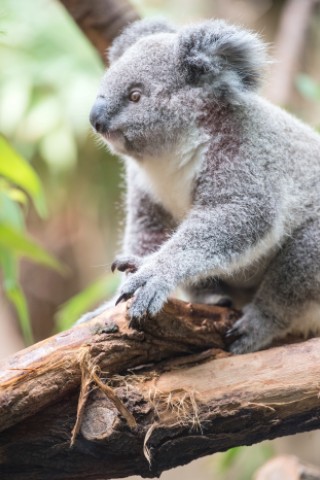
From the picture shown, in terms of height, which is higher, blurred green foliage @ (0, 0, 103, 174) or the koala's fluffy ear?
blurred green foliage @ (0, 0, 103, 174)

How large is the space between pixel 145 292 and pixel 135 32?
165 cm

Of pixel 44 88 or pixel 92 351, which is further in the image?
pixel 44 88

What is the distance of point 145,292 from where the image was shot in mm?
2545

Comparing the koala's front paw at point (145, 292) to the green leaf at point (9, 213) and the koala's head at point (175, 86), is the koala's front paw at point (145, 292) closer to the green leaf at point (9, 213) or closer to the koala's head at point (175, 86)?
the koala's head at point (175, 86)

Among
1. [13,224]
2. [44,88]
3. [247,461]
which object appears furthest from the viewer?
[44,88]

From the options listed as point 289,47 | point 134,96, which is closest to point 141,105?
point 134,96

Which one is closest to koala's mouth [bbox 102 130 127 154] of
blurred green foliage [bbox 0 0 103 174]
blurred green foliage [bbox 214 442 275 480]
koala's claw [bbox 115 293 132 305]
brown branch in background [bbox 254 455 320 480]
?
koala's claw [bbox 115 293 132 305]

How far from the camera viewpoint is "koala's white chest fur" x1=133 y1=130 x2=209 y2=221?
3029 millimetres

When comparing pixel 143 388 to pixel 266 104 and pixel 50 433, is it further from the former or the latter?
pixel 266 104

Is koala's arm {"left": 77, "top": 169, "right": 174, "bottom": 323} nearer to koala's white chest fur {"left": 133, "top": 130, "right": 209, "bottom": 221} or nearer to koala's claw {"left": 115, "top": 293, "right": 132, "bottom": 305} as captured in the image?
koala's white chest fur {"left": 133, "top": 130, "right": 209, "bottom": 221}

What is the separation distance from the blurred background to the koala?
272 cm

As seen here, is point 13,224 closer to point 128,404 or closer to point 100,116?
point 100,116

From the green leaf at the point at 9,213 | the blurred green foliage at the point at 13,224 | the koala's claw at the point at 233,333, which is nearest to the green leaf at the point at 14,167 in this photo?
the blurred green foliage at the point at 13,224

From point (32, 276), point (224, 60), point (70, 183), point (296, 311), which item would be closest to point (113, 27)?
point (224, 60)
